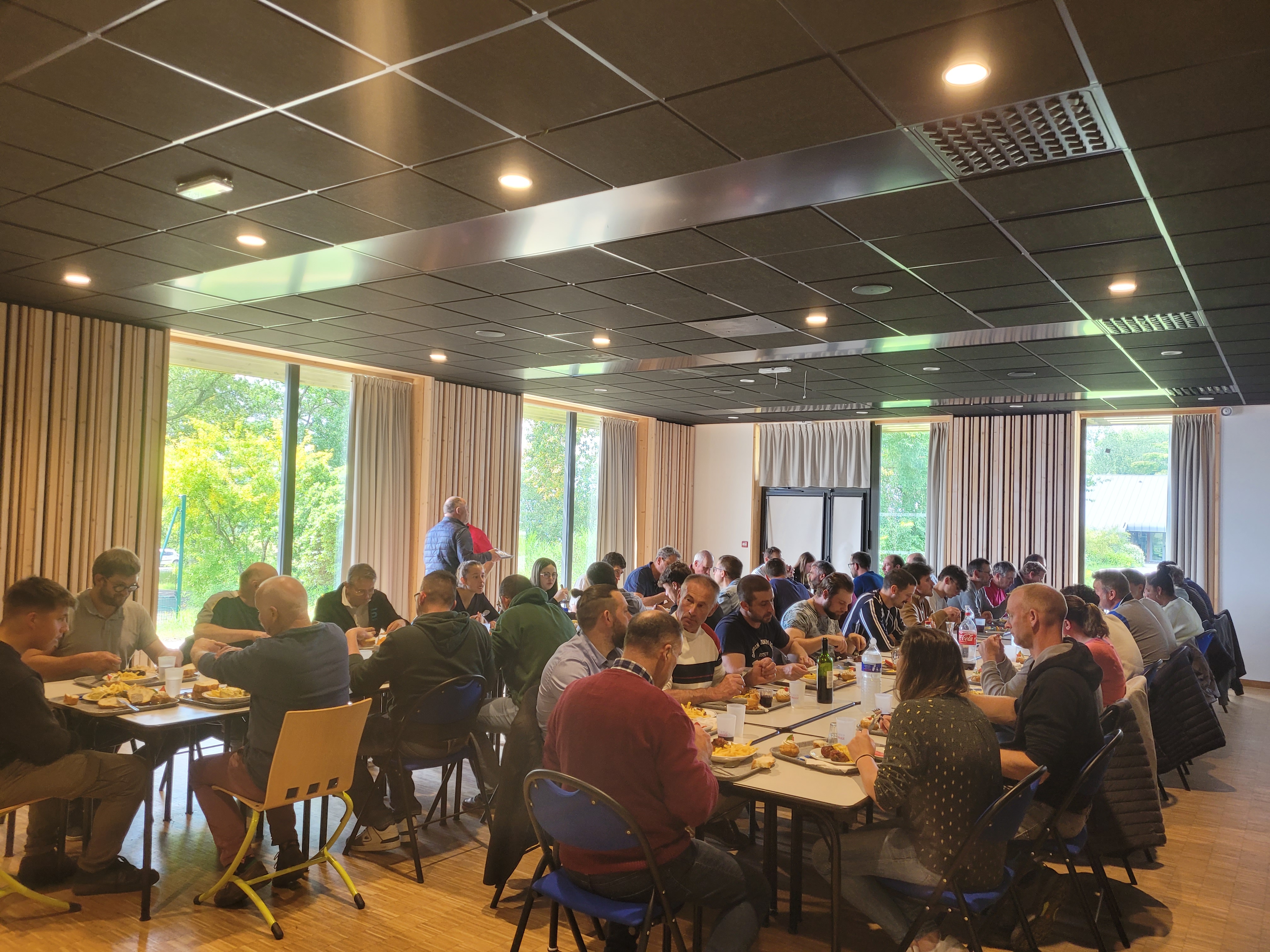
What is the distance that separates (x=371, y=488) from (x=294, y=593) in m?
6.09

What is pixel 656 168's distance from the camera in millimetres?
3939

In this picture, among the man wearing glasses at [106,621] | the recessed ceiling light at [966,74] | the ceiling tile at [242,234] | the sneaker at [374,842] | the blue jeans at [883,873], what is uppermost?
the ceiling tile at [242,234]

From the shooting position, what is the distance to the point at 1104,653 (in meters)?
4.43

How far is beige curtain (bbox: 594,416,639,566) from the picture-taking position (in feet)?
44.2

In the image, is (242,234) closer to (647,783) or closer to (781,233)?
(781,233)

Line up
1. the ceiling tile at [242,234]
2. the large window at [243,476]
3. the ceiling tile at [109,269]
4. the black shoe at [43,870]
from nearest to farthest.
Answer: the black shoe at [43,870], the ceiling tile at [242,234], the ceiling tile at [109,269], the large window at [243,476]

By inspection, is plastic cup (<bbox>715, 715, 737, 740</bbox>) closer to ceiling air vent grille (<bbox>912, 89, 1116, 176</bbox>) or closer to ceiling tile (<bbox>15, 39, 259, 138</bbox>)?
ceiling air vent grille (<bbox>912, 89, 1116, 176</bbox>)

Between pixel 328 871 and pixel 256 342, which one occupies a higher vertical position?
pixel 256 342

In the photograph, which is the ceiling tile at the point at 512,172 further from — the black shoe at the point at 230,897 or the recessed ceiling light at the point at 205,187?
the black shoe at the point at 230,897

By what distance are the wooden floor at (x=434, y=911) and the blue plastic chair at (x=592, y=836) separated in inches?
37.6

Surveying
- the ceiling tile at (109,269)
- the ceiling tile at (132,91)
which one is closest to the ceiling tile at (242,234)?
the ceiling tile at (109,269)

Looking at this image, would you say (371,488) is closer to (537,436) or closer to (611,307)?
(537,436)

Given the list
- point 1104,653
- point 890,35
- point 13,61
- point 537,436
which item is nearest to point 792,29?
point 890,35

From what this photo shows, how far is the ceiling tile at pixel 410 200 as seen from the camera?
421cm
